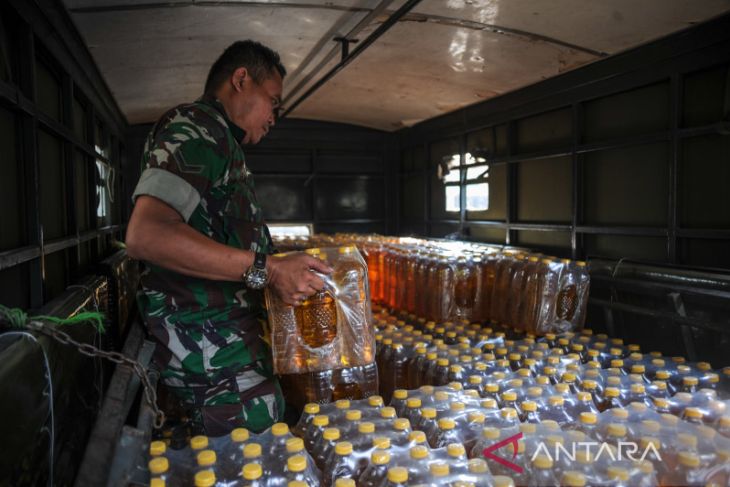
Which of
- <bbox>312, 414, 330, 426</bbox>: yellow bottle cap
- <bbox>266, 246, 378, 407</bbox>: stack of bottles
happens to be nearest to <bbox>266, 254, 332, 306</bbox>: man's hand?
<bbox>266, 246, 378, 407</bbox>: stack of bottles

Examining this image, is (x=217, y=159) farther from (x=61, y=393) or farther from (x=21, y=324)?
(x=61, y=393)

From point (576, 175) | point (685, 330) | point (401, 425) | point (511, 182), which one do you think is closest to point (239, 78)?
point (401, 425)

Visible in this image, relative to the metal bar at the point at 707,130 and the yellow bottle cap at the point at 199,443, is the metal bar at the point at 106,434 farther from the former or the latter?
the metal bar at the point at 707,130

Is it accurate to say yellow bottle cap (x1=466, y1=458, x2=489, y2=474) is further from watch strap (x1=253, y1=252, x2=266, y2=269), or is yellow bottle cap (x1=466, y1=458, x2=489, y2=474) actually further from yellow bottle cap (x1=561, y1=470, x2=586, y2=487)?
watch strap (x1=253, y1=252, x2=266, y2=269)

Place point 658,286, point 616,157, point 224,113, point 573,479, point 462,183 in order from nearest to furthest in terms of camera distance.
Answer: point 573,479 → point 224,113 → point 658,286 → point 616,157 → point 462,183

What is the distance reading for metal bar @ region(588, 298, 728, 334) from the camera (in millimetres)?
2780

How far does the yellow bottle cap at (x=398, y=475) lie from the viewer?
1243mm

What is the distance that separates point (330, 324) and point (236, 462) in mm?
790

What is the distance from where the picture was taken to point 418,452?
138 centimetres

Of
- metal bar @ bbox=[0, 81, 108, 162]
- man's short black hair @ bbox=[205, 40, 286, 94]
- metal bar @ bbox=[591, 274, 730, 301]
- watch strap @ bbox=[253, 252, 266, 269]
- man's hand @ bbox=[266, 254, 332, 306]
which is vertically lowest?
metal bar @ bbox=[591, 274, 730, 301]

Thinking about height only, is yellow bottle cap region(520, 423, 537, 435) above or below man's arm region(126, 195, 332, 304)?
below

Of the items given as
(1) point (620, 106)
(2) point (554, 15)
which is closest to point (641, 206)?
(1) point (620, 106)

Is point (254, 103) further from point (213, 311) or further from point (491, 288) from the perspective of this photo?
point (491, 288)

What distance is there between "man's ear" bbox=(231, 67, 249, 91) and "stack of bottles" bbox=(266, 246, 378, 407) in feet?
2.38
